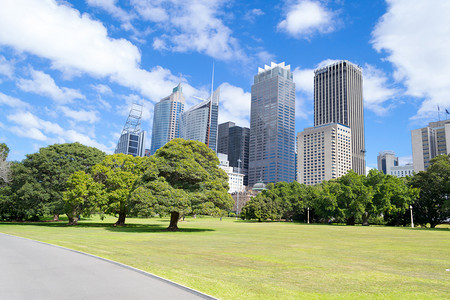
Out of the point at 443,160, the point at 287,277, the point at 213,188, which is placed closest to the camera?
the point at 287,277

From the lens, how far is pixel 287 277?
377 inches

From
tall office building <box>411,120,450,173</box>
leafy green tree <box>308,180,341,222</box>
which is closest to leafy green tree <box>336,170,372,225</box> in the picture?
leafy green tree <box>308,180,341,222</box>

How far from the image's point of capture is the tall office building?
16775 cm

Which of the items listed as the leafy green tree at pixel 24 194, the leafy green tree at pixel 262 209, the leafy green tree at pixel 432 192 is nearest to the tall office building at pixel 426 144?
the leafy green tree at pixel 432 192

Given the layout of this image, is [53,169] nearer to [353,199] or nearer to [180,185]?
[180,185]

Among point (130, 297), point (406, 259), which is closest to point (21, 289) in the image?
point (130, 297)

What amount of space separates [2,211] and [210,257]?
1618 inches

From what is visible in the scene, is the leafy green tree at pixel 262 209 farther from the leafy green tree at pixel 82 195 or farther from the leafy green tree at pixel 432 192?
the leafy green tree at pixel 82 195

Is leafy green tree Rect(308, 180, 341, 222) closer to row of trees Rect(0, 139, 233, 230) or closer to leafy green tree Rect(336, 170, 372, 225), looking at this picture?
leafy green tree Rect(336, 170, 372, 225)

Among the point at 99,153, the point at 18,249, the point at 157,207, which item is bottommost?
the point at 18,249

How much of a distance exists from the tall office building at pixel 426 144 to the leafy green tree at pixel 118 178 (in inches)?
6931

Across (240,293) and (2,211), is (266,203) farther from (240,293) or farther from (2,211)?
(240,293)

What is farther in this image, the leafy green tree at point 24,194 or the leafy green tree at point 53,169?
the leafy green tree at point 53,169

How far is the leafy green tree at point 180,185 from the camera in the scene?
1114 inches
